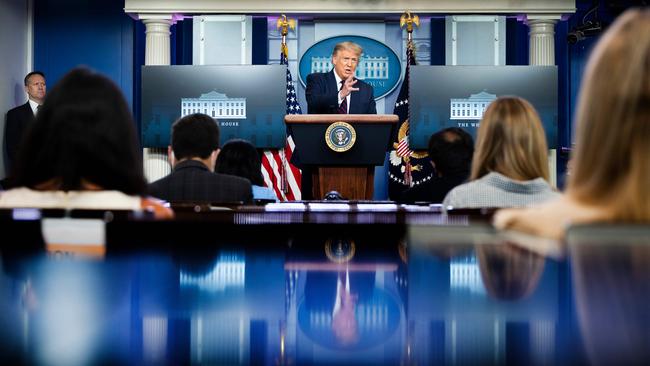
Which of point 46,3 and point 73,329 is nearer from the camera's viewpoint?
point 73,329

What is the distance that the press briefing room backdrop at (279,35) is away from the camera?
25.2 feet

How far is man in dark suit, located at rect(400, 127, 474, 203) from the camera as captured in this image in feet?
11.4

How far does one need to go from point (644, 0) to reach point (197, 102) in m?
4.07

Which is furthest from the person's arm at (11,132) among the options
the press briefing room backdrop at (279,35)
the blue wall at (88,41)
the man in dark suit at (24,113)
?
the blue wall at (88,41)

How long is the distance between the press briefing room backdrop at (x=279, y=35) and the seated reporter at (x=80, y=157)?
5.95 m

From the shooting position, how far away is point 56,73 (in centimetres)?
858

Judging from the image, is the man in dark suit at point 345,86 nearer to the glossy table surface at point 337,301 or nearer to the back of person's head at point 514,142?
the back of person's head at point 514,142

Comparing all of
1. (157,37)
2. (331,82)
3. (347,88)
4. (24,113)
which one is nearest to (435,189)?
(347,88)

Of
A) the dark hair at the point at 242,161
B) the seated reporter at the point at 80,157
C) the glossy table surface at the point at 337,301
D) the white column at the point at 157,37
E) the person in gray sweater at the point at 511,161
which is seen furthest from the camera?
the white column at the point at 157,37

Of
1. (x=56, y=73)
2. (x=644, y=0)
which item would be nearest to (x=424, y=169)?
(x=644, y=0)

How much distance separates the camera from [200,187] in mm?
3016

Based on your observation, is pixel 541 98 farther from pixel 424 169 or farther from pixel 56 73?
pixel 56 73

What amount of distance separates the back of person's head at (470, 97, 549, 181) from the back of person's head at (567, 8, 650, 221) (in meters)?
1.50

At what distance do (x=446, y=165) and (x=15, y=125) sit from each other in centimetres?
517
